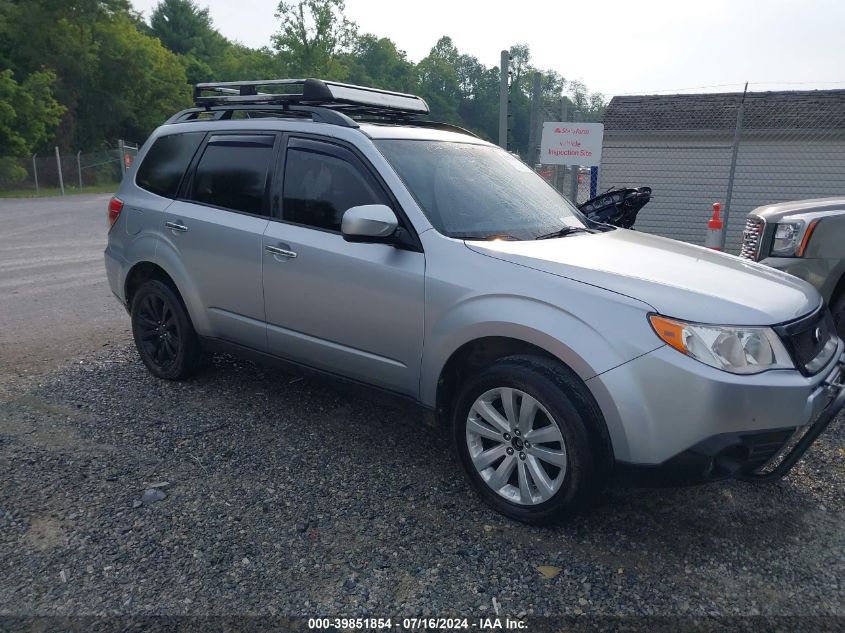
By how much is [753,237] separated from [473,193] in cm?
286

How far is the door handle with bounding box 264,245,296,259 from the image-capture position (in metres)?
3.85

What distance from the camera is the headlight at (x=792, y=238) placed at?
15.9 ft

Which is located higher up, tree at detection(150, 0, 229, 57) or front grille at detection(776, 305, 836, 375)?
tree at detection(150, 0, 229, 57)

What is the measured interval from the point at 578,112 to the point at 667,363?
885 cm

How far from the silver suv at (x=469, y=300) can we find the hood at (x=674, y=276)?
0.02 metres

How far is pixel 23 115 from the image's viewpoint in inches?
1449

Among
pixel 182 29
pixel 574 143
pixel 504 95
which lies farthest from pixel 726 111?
pixel 182 29

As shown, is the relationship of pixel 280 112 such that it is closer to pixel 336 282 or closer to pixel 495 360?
pixel 336 282

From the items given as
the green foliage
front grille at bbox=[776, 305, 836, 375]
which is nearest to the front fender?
front grille at bbox=[776, 305, 836, 375]

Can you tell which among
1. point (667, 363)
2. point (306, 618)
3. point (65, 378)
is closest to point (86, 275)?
point (65, 378)

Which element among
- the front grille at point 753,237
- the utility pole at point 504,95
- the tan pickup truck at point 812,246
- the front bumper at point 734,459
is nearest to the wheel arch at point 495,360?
the front bumper at point 734,459

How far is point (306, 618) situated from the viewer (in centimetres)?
251

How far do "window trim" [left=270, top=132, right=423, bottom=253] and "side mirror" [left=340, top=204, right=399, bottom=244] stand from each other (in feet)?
0.41

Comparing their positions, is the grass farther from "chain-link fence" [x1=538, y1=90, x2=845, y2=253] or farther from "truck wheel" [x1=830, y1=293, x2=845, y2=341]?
"truck wheel" [x1=830, y1=293, x2=845, y2=341]
